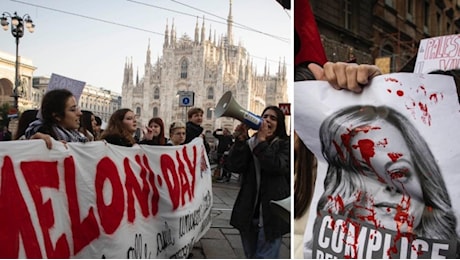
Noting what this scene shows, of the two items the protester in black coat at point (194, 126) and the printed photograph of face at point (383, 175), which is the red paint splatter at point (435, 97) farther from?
the protester in black coat at point (194, 126)

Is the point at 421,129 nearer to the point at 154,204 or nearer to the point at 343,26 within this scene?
the point at 154,204

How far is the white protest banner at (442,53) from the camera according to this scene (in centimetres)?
164

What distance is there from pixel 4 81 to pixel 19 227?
0.56 metres

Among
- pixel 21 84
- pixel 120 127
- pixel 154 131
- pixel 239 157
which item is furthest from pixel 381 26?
pixel 21 84

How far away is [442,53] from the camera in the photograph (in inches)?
65.9

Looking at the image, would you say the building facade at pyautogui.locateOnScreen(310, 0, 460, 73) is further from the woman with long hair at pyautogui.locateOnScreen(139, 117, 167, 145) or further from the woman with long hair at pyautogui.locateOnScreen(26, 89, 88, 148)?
the woman with long hair at pyautogui.locateOnScreen(26, 89, 88, 148)

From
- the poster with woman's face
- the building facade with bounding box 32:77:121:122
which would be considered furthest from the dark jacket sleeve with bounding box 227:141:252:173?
the poster with woman's face

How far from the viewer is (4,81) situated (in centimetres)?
178

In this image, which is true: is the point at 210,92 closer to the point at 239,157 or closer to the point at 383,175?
the point at 239,157

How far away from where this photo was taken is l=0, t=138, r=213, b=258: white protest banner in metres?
1.56

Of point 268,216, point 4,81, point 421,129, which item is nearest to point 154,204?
point 268,216

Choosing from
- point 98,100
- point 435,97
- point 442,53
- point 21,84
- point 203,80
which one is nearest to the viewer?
point 435,97

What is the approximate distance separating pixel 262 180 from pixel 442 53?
88 centimetres

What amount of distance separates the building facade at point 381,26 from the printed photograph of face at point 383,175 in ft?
2.63
